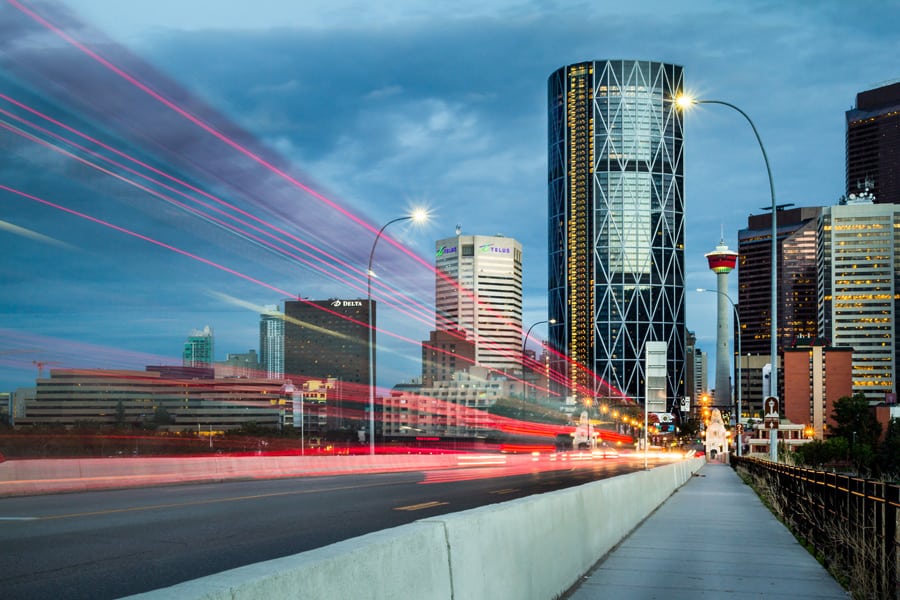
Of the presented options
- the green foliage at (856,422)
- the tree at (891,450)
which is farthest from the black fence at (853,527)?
the green foliage at (856,422)

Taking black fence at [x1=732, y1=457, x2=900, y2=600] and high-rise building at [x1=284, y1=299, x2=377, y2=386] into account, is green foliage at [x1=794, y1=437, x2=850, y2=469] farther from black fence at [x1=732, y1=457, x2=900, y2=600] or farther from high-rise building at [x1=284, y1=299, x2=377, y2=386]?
black fence at [x1=732, y1=457, x2=900, y2=600]

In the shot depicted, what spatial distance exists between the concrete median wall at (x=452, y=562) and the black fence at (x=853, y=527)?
2989 mm

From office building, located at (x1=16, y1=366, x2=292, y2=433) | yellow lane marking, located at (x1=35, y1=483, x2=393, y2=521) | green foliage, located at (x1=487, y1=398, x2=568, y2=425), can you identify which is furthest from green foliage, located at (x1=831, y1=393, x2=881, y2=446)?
yellow lane marking, located at (x1=35, y1=483, x2=393, y2=521)

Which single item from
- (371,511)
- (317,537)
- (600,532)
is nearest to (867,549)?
(600,532)

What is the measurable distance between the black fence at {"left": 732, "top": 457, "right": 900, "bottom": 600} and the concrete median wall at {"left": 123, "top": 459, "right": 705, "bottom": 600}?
9.81 feet

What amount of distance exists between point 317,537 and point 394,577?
26.4 ft

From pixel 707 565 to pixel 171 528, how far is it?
25.3ft

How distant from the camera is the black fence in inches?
358

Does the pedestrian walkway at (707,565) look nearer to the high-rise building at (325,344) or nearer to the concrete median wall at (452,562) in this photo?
the concrete median wall at (452,562)

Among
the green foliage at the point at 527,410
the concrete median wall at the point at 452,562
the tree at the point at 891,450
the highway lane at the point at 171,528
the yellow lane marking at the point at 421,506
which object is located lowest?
the tree at the point at 891,450

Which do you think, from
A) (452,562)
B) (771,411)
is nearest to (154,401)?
(771,411)

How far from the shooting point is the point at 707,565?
12.1 m

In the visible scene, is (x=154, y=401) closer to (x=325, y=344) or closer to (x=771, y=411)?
(x=325, y=344)

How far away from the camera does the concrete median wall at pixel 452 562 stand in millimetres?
4215
